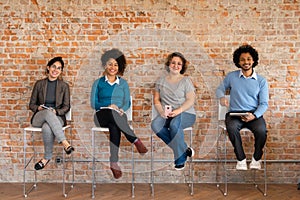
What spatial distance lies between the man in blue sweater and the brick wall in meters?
0.21

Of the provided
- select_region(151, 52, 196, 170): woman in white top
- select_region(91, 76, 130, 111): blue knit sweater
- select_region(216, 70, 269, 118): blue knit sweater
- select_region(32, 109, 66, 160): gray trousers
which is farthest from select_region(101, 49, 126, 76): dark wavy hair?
select_region(216, 70, 269, 118): blue knit sweater

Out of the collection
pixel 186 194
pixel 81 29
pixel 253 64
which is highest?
pixel 81 29

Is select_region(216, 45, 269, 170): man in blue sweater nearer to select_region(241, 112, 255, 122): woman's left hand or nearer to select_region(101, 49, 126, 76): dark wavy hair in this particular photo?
select_region(241, 112, 255, 122): woman's left hand

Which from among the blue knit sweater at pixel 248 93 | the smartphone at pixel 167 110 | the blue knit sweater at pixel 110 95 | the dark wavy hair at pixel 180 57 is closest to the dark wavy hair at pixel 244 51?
the blue knit sweater at pixel 248 93

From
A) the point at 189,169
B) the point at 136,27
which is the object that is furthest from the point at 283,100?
the point at 136,27

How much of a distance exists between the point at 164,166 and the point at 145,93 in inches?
31.7

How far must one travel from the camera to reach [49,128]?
427 centimetres

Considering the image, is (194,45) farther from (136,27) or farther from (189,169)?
(189,169)

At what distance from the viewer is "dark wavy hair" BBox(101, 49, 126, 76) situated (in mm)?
4578

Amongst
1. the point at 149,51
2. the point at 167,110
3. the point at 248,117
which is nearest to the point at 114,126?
the point at 167,110

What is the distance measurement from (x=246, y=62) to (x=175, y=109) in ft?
2.78

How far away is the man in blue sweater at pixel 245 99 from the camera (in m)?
4.20

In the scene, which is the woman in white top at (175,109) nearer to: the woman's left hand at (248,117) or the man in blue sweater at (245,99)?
the man in blue sweater at (245,99)

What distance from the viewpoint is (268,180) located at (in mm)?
4773
